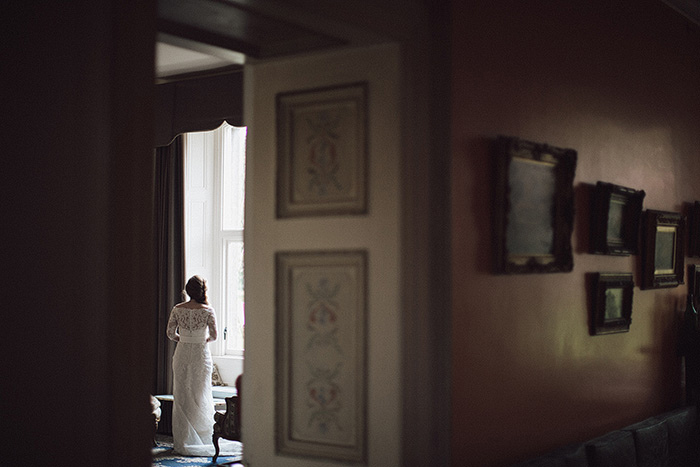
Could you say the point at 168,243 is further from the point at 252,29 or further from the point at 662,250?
the point at 252,29

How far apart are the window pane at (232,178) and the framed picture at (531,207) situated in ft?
17.1

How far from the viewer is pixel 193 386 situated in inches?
290

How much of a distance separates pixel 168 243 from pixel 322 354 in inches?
228

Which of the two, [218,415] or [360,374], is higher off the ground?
[360,374]

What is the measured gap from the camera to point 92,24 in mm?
1795

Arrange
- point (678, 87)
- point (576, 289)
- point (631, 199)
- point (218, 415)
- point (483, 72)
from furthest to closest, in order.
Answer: point (218, 415), point (678, 87), point (631, 199), point (576, 289), point (483, 72)

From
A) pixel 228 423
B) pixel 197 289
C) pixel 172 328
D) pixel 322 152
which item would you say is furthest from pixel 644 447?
pixel 172 328

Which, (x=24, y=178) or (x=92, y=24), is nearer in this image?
(x=24, y=178)

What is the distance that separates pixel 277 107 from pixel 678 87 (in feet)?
11.3

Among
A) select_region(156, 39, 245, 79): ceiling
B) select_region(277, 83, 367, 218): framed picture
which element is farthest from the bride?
select_region(277, 83, 367, 218): framed picture

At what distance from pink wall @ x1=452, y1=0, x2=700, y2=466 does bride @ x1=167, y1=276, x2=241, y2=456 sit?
417cm

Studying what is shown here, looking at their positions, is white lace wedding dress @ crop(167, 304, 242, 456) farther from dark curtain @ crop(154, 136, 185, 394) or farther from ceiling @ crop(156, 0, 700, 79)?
ceiling @ crop(156, 0, 700, 79)

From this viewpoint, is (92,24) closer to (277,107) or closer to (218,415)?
(277,107)

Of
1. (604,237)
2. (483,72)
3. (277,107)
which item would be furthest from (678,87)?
(277,107)
